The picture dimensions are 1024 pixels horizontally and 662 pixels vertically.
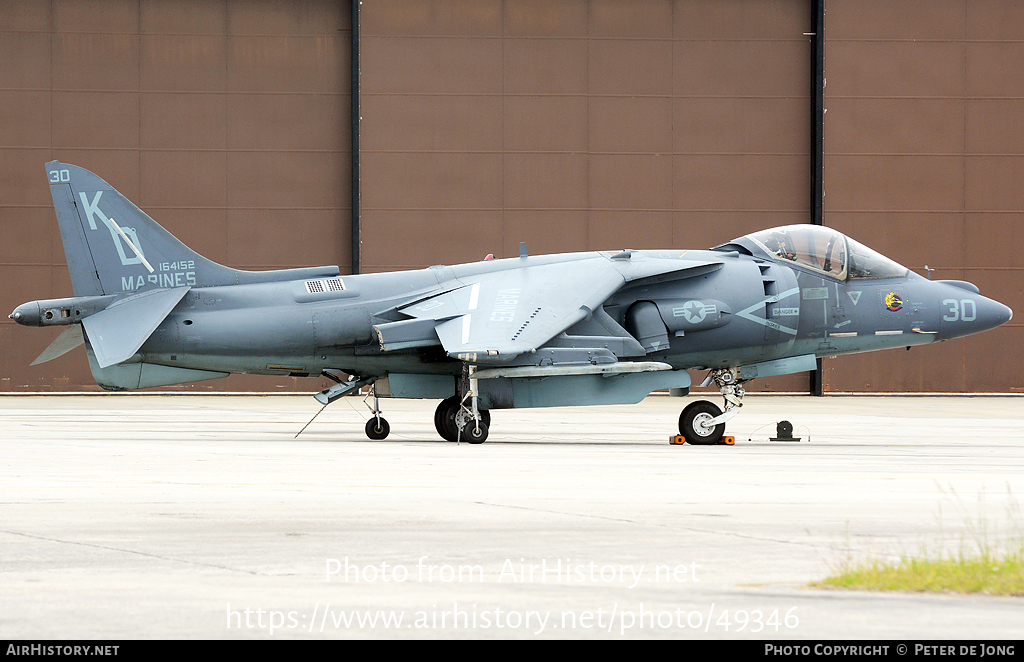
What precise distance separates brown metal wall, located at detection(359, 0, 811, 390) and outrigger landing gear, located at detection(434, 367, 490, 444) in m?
18.1

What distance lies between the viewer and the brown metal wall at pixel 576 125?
36.8 m

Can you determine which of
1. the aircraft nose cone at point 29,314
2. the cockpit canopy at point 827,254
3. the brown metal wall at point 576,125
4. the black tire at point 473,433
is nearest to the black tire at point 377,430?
the black tire at point 473,433

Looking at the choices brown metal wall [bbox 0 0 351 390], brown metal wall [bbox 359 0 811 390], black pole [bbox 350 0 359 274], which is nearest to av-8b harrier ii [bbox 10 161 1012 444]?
brown metal wall [bbox 359 0 811 390]

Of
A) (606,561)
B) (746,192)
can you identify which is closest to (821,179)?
(746,192)

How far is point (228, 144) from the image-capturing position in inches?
1454

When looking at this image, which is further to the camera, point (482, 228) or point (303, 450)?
point (482, 228)

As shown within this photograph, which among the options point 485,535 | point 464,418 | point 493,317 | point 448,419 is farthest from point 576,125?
point 485,535

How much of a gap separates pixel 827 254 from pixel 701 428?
359cm

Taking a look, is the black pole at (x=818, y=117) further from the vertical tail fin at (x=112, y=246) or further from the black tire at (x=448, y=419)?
the vertical tail fin at (x=112, y=246)

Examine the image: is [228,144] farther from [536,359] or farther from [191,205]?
[536,359]

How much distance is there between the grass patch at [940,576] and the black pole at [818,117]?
30.7 meters

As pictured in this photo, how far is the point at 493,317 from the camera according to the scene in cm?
1833
